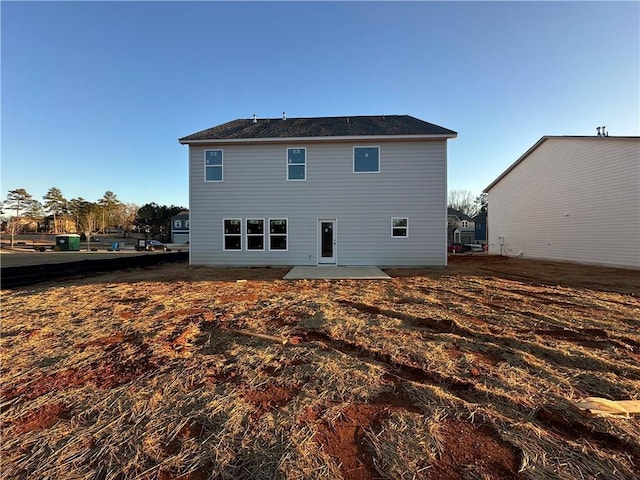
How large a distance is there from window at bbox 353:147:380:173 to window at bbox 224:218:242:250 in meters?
5.44

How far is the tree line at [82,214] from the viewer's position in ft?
130

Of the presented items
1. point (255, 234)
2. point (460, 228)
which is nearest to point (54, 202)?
point (255, 234)

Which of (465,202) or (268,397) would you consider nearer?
(268,397)

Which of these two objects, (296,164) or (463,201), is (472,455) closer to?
(296,164)

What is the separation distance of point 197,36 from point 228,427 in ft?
43.6

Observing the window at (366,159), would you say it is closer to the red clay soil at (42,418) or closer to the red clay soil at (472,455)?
the red clay soil at (472,455)

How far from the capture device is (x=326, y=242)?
11.8m

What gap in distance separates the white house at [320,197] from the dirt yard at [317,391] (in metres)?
6.31

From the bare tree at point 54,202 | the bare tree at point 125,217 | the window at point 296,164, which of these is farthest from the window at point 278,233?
the bare tree at point 125,217

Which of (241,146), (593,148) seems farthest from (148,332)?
(593,148)

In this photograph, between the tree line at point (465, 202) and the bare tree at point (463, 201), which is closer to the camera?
the tree line at point (465, 202)

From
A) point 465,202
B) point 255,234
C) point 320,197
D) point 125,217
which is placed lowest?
point 255,234

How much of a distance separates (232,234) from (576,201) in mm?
16950

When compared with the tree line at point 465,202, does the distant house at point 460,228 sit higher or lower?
lower
